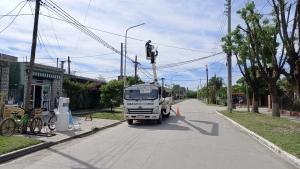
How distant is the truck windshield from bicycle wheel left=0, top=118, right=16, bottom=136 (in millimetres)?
7128

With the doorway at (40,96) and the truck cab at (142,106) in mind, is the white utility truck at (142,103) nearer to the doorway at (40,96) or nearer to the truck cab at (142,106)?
the truck cab at (142,106)

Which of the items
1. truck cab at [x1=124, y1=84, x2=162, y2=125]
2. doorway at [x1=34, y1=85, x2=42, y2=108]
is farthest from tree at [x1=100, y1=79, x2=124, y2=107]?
truck cab at [x1=124, y1=84, x2=162, y2=125]

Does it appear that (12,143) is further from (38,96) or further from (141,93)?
(38,96)

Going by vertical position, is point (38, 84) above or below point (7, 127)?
above

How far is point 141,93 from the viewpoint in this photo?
16656 millimetres

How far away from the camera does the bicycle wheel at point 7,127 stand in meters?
10.1

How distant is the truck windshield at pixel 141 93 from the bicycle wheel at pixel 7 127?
7128 millimetres

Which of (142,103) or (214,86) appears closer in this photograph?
(142,103)

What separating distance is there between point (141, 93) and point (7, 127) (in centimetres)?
797

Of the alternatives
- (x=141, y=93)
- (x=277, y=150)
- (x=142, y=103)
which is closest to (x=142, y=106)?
(x=142, y=103)

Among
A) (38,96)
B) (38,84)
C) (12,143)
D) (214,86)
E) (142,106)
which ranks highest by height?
(214,86)

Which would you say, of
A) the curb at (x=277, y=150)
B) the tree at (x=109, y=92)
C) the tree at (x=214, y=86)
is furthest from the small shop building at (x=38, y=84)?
the tree at (x=214, y=86)

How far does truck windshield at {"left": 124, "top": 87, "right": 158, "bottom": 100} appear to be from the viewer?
16.5 metres

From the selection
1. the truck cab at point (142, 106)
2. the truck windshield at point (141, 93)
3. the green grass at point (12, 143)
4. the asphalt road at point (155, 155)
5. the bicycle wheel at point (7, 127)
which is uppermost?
the truck windshield at point (141, 93)
